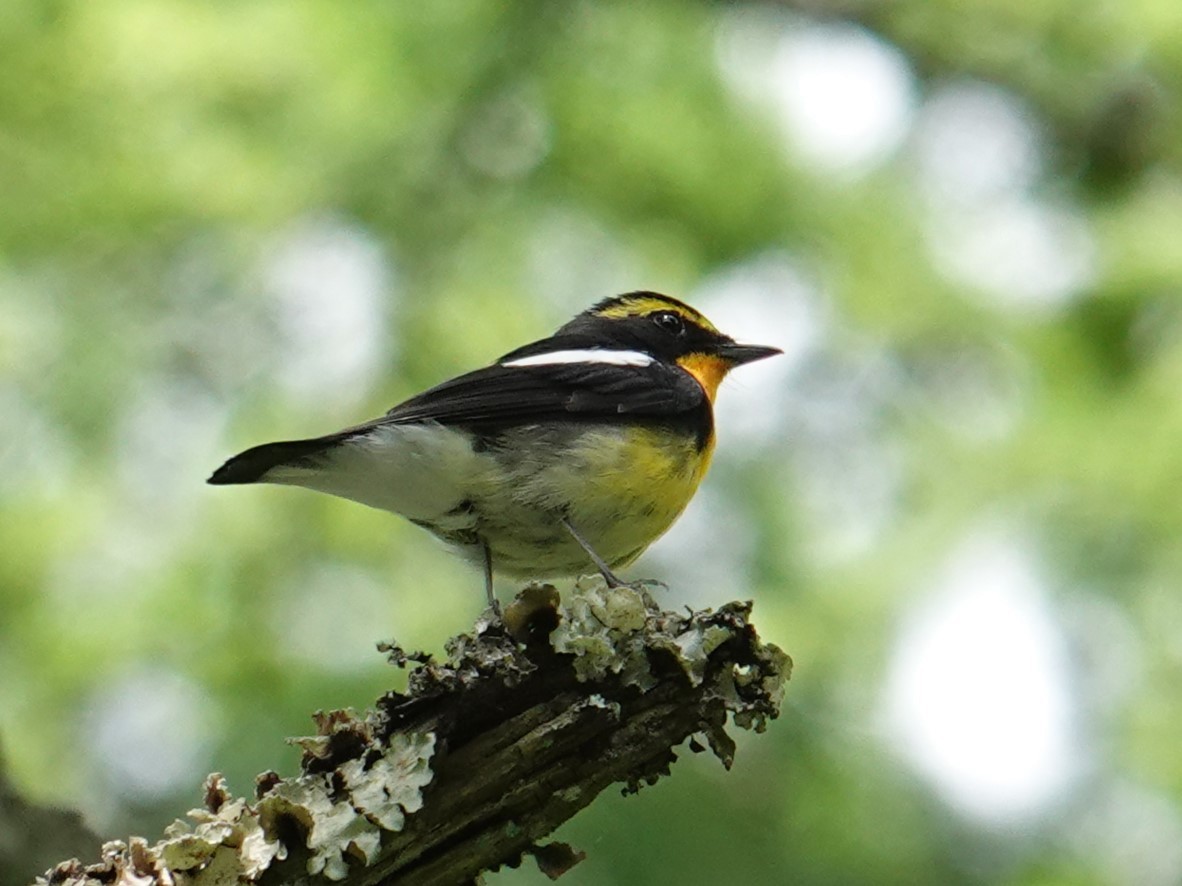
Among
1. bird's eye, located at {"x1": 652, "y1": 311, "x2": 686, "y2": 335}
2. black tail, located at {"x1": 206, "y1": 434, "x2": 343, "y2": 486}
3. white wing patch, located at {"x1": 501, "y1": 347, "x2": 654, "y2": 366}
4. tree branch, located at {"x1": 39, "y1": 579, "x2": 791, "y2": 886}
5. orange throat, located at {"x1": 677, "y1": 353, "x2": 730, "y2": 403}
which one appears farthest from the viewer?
Answer: bird's eye, located at {"x1": 652, "y1": 311, "x2": 686, "y2": 335}

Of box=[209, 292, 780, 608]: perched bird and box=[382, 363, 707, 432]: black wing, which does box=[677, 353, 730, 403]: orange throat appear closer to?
box=[382, 363, 707, 432]: black wing

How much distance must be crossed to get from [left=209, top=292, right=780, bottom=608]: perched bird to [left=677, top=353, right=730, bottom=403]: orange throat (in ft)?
1.99

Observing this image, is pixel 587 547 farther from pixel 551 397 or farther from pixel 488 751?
pixel 488 751

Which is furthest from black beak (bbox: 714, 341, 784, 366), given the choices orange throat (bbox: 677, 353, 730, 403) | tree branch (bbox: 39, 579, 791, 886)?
tree branch (bbox: 39, 579, 791, 886)

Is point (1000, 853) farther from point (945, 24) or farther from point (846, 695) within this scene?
point (945, 24)

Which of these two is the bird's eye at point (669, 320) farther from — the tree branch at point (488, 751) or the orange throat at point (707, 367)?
the tree branch at point (488, 751)

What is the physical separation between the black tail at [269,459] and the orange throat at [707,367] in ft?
5.11

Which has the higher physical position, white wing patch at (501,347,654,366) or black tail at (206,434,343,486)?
white wing patch at (501,347,654,366)

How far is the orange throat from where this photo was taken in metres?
5.40

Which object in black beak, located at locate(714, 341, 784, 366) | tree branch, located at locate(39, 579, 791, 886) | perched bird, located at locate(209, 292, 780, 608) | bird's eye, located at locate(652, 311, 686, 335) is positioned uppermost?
bird's eye, located at locate(652, 311, 686, 335)

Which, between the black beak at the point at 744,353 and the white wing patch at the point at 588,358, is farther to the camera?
the black beak at the point at 744,353

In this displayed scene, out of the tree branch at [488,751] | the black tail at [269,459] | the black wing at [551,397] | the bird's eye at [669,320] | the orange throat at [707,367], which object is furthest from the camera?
the bird's eye at [669,320]

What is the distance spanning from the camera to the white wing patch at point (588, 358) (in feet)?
16.1

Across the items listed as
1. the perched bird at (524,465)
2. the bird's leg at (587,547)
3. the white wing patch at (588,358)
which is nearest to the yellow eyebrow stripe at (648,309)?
the white wing patch at (588,358)
